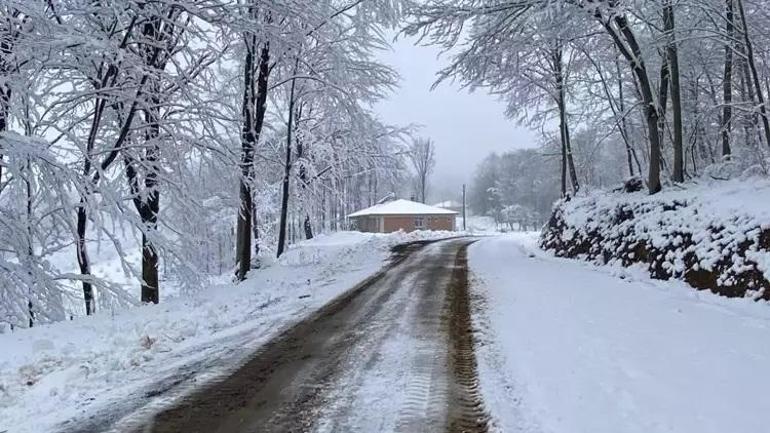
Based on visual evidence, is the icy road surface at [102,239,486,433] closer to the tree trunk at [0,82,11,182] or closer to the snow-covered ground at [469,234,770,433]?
the snow-covered ground at [469,234,770,433]

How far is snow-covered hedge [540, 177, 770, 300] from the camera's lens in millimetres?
7570

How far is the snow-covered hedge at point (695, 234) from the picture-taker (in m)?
7.57

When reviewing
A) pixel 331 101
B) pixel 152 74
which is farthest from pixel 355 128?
pixel 152 74

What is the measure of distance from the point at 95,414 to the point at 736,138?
1126 inches

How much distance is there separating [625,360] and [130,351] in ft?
17.3

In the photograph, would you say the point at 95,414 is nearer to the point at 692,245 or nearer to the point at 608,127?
the point at 692,245

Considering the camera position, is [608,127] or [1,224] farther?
[608,127]

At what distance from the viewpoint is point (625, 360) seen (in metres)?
5.07

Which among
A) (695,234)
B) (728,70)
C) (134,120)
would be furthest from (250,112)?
(728,70)

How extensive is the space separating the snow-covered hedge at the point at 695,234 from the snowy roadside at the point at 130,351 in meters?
6.28

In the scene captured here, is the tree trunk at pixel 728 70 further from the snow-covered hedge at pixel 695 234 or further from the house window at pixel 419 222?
the house window at pixel 419 222

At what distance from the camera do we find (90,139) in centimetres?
963

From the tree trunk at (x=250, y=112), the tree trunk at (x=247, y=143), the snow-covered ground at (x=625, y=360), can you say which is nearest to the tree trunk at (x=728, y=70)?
the snow-covered ground at (x=625, y=360)

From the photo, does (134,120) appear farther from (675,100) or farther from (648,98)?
(675,100)
